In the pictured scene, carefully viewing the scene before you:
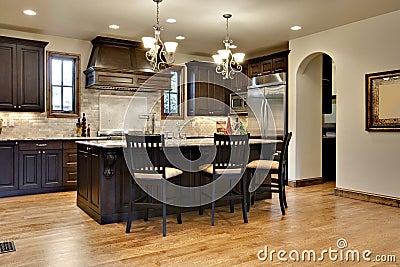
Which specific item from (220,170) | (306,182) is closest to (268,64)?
(306,182)

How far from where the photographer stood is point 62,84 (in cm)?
666

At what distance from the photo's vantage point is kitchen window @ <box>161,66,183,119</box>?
7.92 metres

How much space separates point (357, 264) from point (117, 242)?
2161mm

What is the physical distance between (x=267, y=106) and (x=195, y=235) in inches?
160

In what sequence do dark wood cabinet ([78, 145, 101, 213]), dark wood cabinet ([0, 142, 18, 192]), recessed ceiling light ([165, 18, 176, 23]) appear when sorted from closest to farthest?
dark wood cabinet ([78, 145, 101, 213])
recessed ceiling light ([165, 18, 176, 23])
dark wood cabinet ([0, 142, 18, 192])

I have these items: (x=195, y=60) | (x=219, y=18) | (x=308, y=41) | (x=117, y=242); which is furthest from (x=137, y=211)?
(x=195, y=60)

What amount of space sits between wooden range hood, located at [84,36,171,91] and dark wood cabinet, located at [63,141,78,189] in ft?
3.90

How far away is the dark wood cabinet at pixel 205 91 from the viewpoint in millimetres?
8000

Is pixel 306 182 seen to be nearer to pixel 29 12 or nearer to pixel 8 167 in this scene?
pixel 8 167

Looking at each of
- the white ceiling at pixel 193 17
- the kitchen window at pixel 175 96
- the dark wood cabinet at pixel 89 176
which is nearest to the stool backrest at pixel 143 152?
Answer: the dark wood cabinet at pixel 89 176

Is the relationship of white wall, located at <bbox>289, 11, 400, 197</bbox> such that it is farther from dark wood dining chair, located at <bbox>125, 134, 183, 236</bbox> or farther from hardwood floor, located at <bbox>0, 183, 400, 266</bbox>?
dark wood dining chair, located at <bbox>125, 134, 183, 236</bbox>

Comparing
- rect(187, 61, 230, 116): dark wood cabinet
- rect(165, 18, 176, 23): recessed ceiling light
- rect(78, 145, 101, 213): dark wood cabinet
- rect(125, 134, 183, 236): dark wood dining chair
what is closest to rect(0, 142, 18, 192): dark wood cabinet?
rect(78, 145, 101, 213): dark wood cabinet

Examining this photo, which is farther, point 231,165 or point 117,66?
point 117,66

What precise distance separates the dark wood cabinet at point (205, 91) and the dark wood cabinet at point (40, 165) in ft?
10.4
